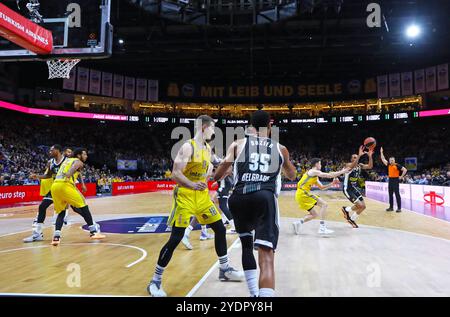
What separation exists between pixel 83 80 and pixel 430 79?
106ft

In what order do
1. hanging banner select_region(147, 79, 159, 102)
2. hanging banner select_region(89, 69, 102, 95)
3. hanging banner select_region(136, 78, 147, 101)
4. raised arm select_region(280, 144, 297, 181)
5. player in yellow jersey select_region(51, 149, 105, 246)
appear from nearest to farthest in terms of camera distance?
raised arm select_region(280, 144, 297, 181) < player in yellow jersey select_region(51, 149, 105, 246) < hanging banner select_region(89, 69, 102, 95) < hanging banner select_region(136, 78, 147, 101) < hanging banner select_region(147, 79, 159, 102)

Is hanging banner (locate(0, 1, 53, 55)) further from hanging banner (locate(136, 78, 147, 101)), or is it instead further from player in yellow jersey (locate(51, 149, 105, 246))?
hanging banner (locate(136, 78, 147, 101))

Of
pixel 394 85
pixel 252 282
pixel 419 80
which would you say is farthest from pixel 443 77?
pixel 252 282

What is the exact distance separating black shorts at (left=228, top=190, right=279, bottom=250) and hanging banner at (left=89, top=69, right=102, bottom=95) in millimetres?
32077

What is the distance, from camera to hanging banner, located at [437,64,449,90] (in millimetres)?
29953

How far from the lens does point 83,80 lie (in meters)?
31.4

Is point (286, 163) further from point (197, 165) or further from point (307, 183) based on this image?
point (307, 183)

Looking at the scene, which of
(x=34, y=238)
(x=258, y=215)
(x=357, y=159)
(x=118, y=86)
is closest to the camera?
(x=258, y=215)

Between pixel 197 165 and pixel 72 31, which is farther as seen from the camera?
pixel 72 31

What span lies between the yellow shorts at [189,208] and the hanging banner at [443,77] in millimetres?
33322

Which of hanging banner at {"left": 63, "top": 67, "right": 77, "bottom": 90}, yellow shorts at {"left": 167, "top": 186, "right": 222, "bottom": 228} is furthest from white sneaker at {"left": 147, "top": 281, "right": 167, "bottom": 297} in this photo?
hanging banner at {"left": 63, "top": 67, "right": 77, "bottom": 90}

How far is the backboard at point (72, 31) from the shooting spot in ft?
28.3

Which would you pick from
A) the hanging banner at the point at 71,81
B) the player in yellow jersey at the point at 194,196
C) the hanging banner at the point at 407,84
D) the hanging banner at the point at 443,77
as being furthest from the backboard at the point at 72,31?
the hanging banner at the point at 407,84
